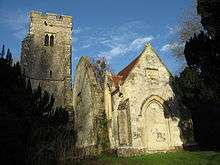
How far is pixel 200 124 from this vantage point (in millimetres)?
27172

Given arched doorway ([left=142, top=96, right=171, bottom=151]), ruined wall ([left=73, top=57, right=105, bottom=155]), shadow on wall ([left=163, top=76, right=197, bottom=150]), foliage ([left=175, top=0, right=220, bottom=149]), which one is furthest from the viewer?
ruined wall ([left=73, top=57, right=105, bottom=155])

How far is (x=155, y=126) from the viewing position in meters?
25.1

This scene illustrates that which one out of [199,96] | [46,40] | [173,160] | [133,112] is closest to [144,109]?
[133,112]

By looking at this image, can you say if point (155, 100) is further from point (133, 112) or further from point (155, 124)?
point (133, 112)

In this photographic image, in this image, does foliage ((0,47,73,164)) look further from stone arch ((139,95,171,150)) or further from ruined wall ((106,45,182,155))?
stone arch ((139,95,171,150))

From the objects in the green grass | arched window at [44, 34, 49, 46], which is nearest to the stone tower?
arched window at [44, 34, 49, 46]

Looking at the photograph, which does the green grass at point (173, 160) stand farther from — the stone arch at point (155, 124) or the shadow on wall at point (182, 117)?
the shadow on wall at point (182, 117)

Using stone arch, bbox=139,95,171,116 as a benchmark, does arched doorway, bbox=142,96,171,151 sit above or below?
below

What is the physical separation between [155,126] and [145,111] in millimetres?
1345

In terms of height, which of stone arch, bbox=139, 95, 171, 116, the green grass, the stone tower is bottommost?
the green grass

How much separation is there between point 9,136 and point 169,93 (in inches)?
570

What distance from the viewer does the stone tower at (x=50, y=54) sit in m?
42.4

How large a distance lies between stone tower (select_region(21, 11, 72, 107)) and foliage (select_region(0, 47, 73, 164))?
18636 mm

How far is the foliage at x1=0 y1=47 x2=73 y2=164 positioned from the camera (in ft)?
51.3
